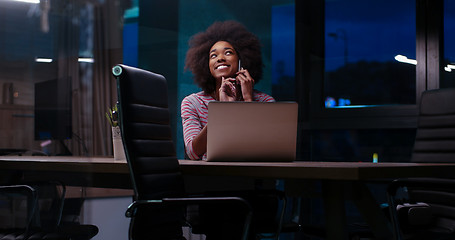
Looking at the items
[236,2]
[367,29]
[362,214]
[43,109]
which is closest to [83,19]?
[236,2]

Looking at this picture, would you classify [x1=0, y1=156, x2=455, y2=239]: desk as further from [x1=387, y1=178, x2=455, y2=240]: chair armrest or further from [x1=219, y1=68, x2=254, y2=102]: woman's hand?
[x1=219, y1=68, x2=254, y2=102]: woman's hand

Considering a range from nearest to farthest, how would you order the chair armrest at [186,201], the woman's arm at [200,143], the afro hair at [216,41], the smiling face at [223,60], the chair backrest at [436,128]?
the chair armrest at [186,201] < the woman's arm at [200,143] < the chair backrest at [436,128] < the smiling face at [223,60] < the afro hair at [216,41]

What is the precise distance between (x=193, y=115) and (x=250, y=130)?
2.80 feet

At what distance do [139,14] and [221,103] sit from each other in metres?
3.56

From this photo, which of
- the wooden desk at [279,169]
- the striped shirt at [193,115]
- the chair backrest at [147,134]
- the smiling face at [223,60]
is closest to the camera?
the wooden desk at [279,169]

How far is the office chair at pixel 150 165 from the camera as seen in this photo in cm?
158

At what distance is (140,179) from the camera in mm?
1638

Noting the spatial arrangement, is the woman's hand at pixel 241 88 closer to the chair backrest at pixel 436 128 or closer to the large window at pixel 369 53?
the chair backrest at pixel 436 128

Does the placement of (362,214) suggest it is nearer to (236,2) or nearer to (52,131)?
(52,131)

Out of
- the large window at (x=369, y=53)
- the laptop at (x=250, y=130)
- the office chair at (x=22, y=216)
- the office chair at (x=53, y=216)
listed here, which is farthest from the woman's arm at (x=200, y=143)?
the large window at (x=369, y=53)

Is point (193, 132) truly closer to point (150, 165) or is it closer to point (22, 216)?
point (150, 165)

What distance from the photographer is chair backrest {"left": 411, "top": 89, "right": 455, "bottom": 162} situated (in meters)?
2.67

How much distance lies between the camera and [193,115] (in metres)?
2.61

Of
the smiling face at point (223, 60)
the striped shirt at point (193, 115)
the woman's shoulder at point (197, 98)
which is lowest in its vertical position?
the striped shirt at point (193, 115)
